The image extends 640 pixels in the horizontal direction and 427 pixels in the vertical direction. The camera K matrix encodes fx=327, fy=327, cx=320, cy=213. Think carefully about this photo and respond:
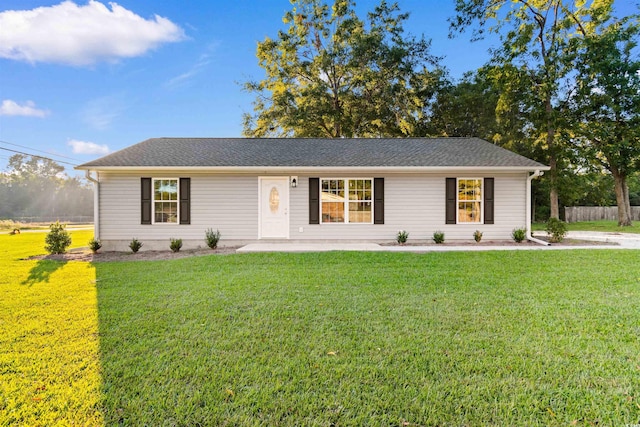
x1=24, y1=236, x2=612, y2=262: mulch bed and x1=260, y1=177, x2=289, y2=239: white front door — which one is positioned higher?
x1=260, y1=177, x2=289, y2=239: white front door

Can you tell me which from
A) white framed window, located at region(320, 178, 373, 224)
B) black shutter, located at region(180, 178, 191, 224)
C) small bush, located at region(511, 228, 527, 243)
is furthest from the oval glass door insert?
small bush, located at region(511, 228, 527, 243)

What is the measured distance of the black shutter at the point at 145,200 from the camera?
10.0 m

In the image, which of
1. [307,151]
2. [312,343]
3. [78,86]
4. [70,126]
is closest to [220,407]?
[312,343]

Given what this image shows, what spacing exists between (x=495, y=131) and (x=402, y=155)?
1244 centimetres

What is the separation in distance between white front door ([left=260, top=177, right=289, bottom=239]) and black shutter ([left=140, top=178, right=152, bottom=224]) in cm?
342

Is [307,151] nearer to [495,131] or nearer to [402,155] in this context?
[402,155]

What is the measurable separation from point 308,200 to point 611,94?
15.7 metres

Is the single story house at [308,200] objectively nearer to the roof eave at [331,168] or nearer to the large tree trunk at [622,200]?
the roof eave at [331,168]

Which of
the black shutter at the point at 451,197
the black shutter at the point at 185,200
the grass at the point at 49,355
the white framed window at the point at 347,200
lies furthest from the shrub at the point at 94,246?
the black shutter at the point at 451,197

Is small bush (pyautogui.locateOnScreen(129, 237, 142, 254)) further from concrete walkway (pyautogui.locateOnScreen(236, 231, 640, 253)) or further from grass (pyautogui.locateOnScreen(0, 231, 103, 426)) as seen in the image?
grass (pyautogui.locateOnScreen(0, 231, 103, 426))

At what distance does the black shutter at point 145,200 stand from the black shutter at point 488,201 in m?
10.5

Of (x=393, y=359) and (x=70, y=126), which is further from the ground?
(x=70, y=126)

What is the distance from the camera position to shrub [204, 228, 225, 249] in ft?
31.7

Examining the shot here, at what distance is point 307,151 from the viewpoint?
37.3ft
